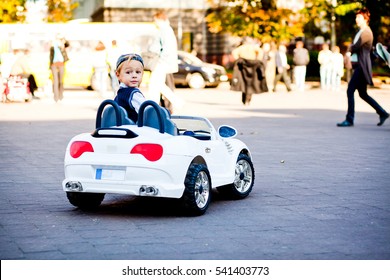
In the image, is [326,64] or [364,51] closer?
[364,51]

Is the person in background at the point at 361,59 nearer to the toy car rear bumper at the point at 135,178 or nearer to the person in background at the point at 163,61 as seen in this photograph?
the person in background at the point at 163,61

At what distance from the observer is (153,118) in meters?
7.59

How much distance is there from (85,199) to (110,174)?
558 millimetres

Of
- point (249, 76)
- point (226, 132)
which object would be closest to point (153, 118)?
point (226, 132)

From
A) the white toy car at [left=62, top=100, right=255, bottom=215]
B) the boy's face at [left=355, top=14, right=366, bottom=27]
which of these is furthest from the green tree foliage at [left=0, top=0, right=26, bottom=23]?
the white toy car at [left=62, top=100, right=255, bottom=215]

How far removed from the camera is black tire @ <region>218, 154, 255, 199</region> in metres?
8.43

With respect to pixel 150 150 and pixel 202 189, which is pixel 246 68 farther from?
pixel 150 150

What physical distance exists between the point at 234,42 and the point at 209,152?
170 ft

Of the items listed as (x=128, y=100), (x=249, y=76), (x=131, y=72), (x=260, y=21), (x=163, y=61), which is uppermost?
(x=131, y=72)

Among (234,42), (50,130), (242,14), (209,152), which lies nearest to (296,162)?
(209,152)

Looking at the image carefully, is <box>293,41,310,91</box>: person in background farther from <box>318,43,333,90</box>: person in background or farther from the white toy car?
the white toy car

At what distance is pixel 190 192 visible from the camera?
7387 millimetres

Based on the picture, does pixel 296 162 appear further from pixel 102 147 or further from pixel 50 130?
pixel 50 130

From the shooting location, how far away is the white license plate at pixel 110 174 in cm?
736
